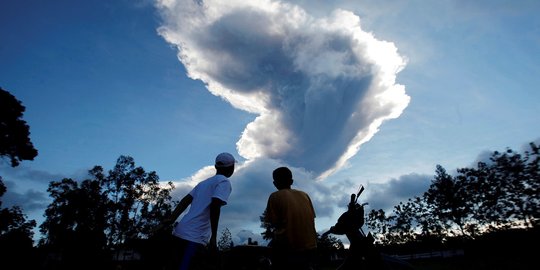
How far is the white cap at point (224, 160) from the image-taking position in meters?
3.92

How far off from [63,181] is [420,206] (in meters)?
63.3

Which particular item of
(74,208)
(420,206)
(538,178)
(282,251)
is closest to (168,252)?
(282,251)

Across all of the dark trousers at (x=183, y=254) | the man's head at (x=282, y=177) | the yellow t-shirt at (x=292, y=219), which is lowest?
the dark trousers at (x=183, y=254)

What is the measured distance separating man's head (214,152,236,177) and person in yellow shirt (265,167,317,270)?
651 mm

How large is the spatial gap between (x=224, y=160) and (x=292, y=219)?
45.1 inches

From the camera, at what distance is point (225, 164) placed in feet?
12.9

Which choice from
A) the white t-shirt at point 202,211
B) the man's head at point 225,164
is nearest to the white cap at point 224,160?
the man's head at point 225,164

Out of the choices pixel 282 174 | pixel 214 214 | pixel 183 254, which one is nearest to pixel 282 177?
pixel 282 174

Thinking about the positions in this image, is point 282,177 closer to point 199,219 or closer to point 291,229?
point 291,229

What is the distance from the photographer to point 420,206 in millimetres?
59062

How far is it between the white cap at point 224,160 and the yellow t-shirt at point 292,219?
70cm

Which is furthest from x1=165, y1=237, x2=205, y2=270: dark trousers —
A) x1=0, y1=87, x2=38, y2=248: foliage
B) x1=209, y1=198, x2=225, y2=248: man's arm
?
x1=0, y1=87, x2=38, y2=248: foliage

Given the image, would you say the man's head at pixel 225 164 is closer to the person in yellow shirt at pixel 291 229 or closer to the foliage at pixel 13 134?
the person in yellow shirt at pixel 291 229

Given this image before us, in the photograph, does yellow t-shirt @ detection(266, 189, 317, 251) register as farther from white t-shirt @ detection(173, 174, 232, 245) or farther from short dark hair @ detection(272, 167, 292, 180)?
white t-shirt @ detection(173, 174, 232, 245)
